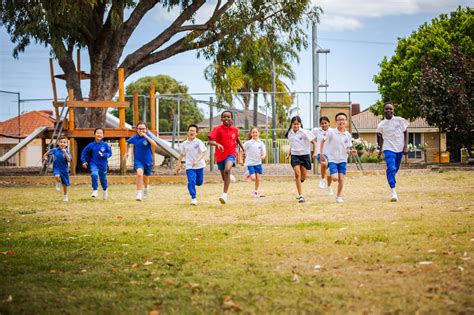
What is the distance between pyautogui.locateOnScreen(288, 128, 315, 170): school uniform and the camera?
1608 centimetres

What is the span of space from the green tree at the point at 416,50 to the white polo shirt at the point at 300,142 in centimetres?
3363

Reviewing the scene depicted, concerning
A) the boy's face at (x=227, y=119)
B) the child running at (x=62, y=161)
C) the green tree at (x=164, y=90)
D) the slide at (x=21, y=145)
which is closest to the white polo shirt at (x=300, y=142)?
the boy's face at (x=227, y=119)

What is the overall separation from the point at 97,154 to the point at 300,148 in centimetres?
469

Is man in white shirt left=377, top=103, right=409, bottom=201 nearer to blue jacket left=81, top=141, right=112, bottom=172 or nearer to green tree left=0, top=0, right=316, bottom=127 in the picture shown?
blue jacket left=81, top=141, right=112, bottom=172

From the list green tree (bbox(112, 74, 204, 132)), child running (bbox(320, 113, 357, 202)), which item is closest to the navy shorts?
child running (bbox(320, 113, 357, 202))

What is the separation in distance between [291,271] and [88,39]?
24044 millimetres

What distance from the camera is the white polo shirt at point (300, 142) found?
52.8 ft

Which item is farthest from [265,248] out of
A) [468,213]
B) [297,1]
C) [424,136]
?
[424,136]

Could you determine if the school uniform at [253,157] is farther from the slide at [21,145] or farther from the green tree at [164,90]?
the green tree at [164,90]

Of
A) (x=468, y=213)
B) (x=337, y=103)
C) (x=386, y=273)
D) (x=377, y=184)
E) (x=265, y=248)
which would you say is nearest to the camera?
(x=386, y=273)

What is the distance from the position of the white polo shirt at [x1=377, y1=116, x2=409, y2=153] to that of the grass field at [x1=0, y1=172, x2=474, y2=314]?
1315 millimetres

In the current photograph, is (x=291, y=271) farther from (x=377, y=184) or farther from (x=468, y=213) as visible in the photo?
(x=377, y=184)

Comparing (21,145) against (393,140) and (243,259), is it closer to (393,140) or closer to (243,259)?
(393,140)

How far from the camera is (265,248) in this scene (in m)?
8.60
